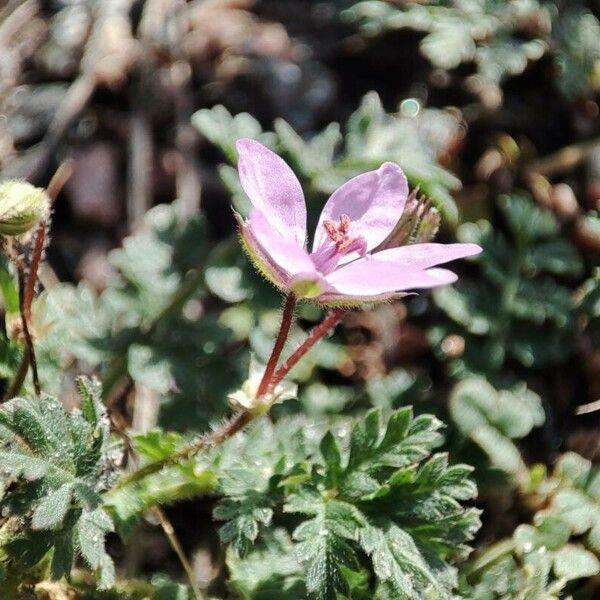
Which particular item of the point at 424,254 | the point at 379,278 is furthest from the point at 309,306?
the point at 379,278

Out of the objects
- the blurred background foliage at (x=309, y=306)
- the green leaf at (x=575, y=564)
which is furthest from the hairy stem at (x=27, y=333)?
the green leaf at (x=575, y=564)

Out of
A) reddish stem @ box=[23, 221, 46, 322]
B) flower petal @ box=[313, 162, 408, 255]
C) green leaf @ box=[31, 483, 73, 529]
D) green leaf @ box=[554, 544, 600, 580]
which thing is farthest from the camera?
green leaf @ box=[554, 544, 600, 580]

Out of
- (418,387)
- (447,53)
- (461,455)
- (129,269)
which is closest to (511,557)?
(461,455)

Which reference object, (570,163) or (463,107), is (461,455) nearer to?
(570,163)

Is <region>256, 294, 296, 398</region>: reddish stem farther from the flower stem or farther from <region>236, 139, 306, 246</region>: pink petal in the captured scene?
<region>236, 139, 306, 246</region>: pink petal

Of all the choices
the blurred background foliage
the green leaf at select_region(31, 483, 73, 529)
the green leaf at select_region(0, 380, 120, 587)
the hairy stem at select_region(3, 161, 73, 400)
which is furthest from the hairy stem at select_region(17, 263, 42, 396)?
the green leaf at select_region(31, 483, 73, 529)

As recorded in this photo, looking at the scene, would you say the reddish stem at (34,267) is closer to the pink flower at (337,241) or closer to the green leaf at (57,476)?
the green leaf at (57,476)
